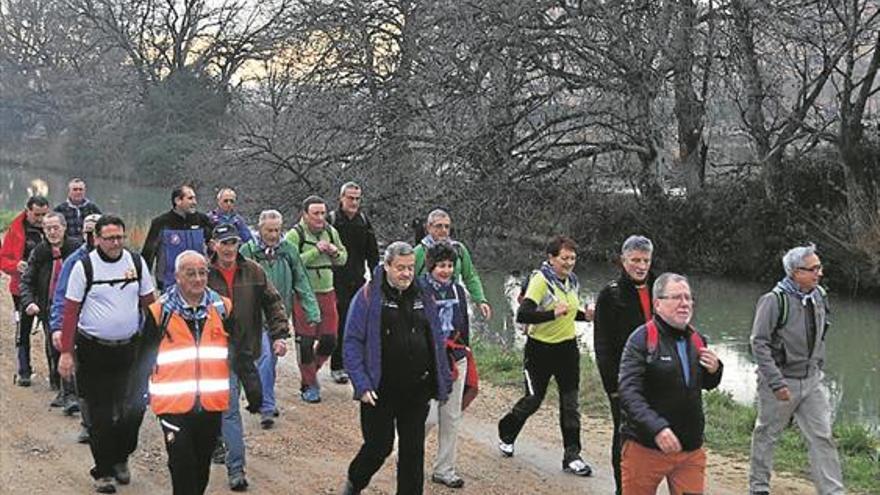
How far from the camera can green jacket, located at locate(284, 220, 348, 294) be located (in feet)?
28.6

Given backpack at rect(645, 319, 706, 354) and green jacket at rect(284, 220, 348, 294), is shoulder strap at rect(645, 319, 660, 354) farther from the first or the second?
green jacket at rect(284, 220, 348, 294)

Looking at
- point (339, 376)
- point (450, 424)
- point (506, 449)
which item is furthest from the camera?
point (339, 376)

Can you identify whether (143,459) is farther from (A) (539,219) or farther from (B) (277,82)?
(B) (277,82)

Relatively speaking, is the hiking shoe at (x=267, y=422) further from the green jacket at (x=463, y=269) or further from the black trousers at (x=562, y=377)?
the black trousers at (x=562, y=377)

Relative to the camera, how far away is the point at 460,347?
253 inches

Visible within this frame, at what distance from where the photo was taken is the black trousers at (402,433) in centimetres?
561

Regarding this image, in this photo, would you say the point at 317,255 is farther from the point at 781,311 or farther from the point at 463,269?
the point at 781,311

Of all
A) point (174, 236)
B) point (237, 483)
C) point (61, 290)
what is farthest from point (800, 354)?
point (174, 236)

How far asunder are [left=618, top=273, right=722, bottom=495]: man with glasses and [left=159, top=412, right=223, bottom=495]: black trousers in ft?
Result: 6.82

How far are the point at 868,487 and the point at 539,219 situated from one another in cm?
1226

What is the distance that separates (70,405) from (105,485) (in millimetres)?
2151

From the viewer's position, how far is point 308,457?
7.32 m

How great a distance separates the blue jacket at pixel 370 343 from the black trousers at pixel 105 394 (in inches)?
62.8

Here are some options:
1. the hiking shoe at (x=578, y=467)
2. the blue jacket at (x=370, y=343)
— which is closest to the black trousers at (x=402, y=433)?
the blue jacket at (x=370, y=343)
